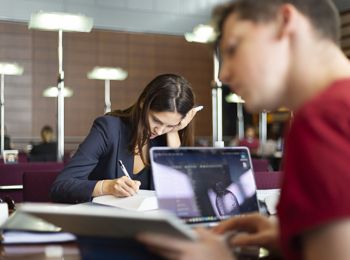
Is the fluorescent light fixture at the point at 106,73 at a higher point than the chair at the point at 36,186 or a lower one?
higher

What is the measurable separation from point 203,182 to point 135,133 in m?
0.94

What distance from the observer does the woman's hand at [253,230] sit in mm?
1019

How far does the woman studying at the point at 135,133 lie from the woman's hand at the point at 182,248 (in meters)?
1.40

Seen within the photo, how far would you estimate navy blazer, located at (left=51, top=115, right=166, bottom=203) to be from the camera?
86.1 inches

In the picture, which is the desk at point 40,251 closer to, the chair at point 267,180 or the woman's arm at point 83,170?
the woman's arm at point 83,170

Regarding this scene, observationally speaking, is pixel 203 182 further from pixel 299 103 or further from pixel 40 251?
pixel 299 103

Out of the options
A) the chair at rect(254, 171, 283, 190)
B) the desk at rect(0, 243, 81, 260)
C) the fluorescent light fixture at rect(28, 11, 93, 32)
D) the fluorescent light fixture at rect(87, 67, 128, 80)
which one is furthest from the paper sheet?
the fluorescent light fixture at rect(87, 67, 128, 80)

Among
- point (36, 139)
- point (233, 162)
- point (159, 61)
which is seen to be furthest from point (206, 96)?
point (233, 162)

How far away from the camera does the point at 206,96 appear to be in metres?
14.1

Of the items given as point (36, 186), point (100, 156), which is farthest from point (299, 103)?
point (36, 186)

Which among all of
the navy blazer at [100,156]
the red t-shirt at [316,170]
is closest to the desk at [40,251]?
the red t-shirt at [316,170]

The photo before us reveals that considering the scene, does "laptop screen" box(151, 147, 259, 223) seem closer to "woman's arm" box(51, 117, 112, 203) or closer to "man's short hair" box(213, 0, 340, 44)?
"man's short hair" box(213, 0, 340, 44)

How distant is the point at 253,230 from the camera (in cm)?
109

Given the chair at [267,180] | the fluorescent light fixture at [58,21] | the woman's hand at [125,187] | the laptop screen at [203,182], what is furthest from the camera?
the fluorescent light fixture at [58,21]
